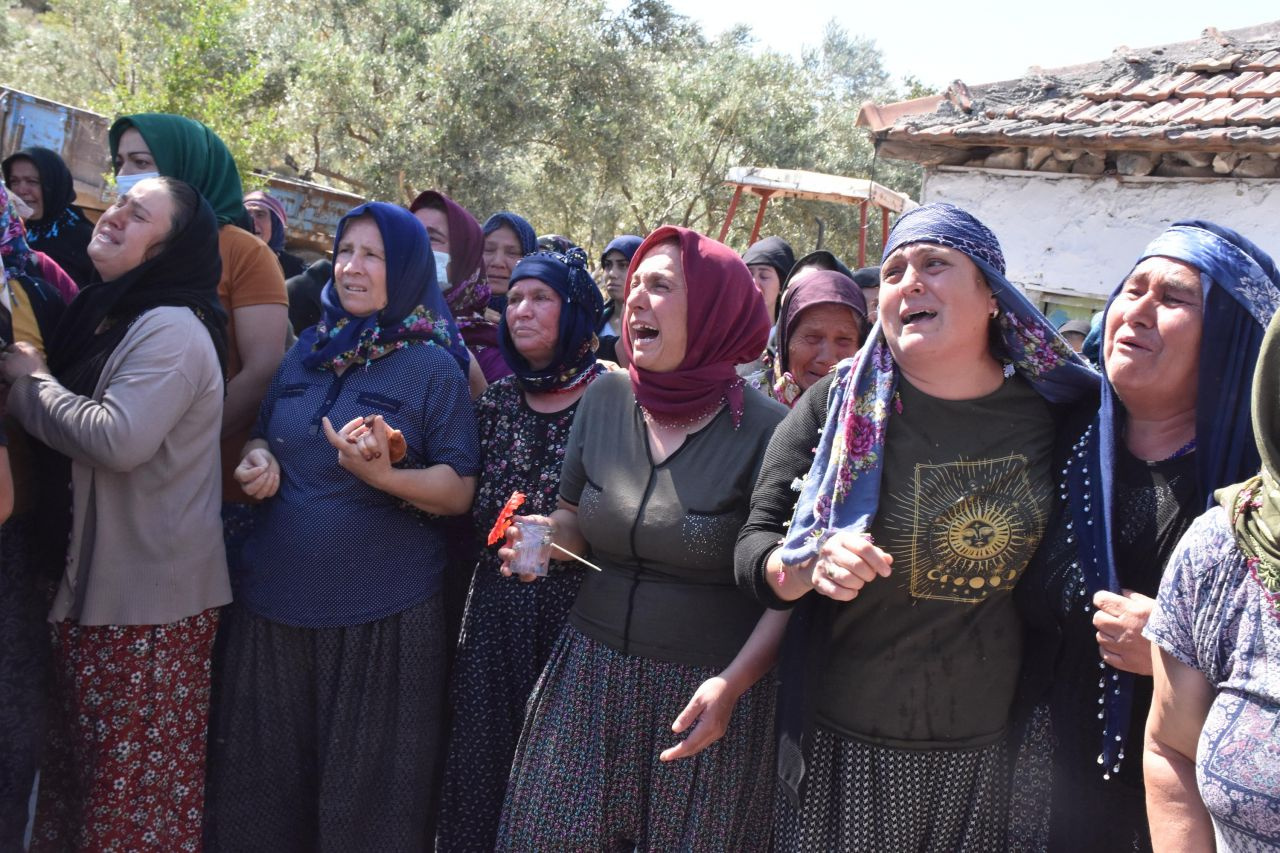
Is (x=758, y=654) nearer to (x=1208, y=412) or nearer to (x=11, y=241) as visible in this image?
(x=1208, y=412)

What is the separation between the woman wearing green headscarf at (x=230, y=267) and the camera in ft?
11.9

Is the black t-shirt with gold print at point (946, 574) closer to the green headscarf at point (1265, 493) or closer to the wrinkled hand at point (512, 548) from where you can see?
the green headscarf at point (1265, 493)

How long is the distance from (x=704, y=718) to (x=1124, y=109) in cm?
668

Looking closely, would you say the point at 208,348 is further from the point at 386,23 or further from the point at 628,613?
the point at 386,23

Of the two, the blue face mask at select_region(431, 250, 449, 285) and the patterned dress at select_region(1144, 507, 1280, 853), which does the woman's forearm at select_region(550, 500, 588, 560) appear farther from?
the blue face mask at select_region(431, 250, 449, 285)

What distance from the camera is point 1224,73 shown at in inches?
297

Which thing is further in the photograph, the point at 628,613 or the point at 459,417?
the point at 459,417

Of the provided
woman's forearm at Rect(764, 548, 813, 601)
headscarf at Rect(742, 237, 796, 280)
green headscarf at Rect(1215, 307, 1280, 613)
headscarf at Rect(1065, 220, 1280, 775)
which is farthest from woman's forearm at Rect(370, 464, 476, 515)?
headscarf at Rect(742, 237, 796, 280)

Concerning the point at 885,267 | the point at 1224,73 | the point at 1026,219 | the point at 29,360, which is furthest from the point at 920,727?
the point at 1224,73

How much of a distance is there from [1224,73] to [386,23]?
15.1 meters

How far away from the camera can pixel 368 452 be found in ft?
9.85

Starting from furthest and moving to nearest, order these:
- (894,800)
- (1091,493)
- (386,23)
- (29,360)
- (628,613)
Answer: (386,23), (29,360), (628,613), (894,800), (1091,493)

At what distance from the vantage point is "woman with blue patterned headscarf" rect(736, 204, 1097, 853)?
7.42 feet

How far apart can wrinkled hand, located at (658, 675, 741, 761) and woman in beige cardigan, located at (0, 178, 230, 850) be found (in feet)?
5.24
